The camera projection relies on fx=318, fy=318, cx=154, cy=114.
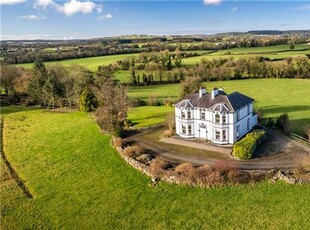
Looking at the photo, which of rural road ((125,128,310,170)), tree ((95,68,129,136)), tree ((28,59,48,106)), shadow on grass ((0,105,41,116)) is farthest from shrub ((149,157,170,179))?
shadow on grass ((0,105,41,116))

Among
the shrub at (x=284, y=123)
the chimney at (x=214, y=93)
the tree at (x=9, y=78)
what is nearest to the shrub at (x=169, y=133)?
the chimney at (x=214, y=93)

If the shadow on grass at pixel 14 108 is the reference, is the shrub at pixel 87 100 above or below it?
above

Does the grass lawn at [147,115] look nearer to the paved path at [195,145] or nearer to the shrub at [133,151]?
the paved path at [195,145]

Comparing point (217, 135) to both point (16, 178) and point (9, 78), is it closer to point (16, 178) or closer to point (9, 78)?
point (16, 178)

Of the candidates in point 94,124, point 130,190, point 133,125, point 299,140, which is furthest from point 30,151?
point 299,140

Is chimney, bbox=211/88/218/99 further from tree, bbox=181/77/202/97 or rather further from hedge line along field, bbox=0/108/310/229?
tree, bbox=181/77/202/97

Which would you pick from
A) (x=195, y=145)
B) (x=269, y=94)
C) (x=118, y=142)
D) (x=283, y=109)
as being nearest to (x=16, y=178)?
(x=118, y=142)

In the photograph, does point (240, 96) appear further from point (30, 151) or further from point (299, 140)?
point (30, 151)

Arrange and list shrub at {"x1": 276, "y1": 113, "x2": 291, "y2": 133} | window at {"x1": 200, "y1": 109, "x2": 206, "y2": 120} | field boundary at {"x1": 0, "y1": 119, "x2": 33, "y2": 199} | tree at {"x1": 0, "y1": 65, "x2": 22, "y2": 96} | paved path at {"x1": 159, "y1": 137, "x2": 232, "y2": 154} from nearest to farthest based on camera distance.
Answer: field boundary at {"x1": 0, "y1": 119, "x2": 33, "y2": 199}
paved path at {"x1": 159, "y1": 137, "x2": 232, "y2": 154}
window at {"x1": 200, "y1": 109, "x2": 206, "y2": 120}
shrub at {"x1": 276, "y1": 113, "x2": 291, "y2": 133}
tree at {"x1": 0, "y1": 65, "x2": 22, "y2": 96}
